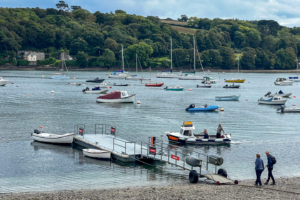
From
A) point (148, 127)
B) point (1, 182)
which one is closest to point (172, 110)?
point (148, 127)

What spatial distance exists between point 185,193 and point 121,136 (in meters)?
21.1

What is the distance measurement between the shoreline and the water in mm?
1752

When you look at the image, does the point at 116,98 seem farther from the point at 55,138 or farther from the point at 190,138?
the point at 190,138

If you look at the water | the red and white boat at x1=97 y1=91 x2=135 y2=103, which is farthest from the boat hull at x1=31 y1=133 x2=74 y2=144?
the red and white boat at x1=97 y1=91 x2=135 y2=103

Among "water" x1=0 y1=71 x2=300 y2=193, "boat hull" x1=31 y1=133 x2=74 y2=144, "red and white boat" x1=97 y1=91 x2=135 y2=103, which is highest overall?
"red and white boat" x1=97 y1=91 x2=135 y2=103

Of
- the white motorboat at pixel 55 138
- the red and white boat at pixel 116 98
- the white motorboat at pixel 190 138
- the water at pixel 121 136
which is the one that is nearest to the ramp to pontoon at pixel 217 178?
the water at pixel 121 136

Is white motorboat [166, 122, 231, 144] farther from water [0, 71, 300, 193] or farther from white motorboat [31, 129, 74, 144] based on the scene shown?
white motorboat [31, 129, 74, 144]

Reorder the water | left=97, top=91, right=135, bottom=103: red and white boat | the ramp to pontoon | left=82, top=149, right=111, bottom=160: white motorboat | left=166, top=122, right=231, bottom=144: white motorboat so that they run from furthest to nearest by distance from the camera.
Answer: left=97, top=91, right=135, bottom=103: red and white boat → left=166, top=122, right=231, bottom=144: white motorboat → left=82, top=149, right=111, bottom=160: white motorboat → the water → the ramp to pontoon

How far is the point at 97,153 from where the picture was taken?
114ft

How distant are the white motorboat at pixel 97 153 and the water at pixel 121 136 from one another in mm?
597

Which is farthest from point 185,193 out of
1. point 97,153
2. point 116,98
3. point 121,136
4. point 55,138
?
point 116,98

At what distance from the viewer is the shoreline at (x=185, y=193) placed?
79.7 ft

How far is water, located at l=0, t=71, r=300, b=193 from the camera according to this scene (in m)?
29.8

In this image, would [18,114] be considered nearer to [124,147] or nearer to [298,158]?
→ [124,147]
